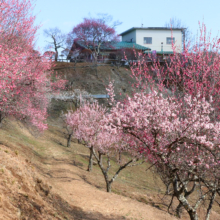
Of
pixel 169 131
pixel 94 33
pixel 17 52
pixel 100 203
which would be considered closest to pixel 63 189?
pixel 100 203

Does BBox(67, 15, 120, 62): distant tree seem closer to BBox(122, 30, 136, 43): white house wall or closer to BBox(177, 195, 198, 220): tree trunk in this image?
BBox(122, 30, 136, 43): white house wall

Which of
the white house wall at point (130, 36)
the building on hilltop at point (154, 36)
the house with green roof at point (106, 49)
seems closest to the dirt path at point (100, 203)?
the house with green roof at point (106, 49)

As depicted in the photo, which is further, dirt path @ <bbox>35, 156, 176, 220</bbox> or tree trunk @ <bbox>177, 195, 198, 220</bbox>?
dirt path @ <bbox>35, 156, 176, 220</bbox>

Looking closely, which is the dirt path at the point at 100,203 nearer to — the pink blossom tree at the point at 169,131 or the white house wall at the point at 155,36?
the pink blossom tree at the point at 169,131

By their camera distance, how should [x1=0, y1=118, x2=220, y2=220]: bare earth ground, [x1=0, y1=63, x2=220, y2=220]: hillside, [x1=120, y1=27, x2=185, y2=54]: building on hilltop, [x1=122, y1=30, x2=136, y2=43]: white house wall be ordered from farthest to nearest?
1. [x1=122, y1=30, x2=136, y2=43]: white house wall
2. [x1=120, y1=27, x2=185, y2=54]: building on hilltop
3. [x1=0, y1=63, x2=220, y2=220]: hillside
4. [x1=0, y1=118, x2=220, y2=220]: bare earth ground

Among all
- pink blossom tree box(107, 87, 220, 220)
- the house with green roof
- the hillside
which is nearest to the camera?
pink blossom tree box(107, 87, 220, 220)

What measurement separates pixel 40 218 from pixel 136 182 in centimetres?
1827

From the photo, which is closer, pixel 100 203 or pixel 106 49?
pixel 100 203

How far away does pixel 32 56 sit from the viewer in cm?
2031

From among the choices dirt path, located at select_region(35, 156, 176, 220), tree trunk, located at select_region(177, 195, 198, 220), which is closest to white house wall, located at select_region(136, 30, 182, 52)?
dirt path, located at select_region(35, 156, 176, 220)

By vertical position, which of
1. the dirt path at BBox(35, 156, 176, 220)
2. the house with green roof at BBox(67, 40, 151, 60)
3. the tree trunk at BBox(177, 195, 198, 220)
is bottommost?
the dirt path at BBox(35, 156, 176, 220)

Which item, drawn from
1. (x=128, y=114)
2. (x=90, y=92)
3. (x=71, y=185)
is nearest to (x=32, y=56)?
(x=71, y=185)

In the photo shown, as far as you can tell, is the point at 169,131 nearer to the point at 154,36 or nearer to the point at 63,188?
the point at 63,188

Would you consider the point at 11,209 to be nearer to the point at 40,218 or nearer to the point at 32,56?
the point at 40,218
